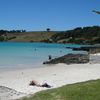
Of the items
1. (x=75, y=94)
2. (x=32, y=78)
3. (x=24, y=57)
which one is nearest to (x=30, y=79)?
(x=32, y=78)

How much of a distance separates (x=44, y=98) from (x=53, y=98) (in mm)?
362

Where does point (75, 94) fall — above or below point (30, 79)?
above

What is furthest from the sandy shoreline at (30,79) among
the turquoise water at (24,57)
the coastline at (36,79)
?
the turquoise water at (24,57)

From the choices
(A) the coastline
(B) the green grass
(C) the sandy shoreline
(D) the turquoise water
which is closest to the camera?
(B) the green grass

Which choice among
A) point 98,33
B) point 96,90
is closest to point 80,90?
point 96,90

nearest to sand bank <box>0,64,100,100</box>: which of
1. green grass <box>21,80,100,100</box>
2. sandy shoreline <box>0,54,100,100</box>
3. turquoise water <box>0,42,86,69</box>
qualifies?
sandy shoreline <box>0,54,100,100</box>

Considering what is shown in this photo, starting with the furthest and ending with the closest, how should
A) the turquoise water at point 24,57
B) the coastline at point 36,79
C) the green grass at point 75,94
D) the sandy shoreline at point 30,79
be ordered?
the turquoise water at point 24,57
the coastline at point 36,79
the sandy shoreline at point 30,79
the green grass at point 75,94

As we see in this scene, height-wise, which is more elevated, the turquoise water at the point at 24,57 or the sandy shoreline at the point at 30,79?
the sandy shoreline at the point at 30,79

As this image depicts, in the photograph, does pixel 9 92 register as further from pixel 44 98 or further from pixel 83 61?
pixel 83 61

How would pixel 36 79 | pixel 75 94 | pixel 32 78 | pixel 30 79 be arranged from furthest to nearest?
1. pixel 32 78
2. pixel 30 79
3. pixel 36 79
4. pixel 75 94

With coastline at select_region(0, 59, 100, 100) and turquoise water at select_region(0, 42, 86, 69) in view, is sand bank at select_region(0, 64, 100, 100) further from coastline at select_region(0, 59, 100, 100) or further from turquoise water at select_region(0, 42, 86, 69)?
turquoise water at select_region(0, 42, 86, 69)

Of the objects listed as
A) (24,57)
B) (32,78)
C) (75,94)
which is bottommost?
(24,57)

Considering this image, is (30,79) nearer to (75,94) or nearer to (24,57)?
(75,94)

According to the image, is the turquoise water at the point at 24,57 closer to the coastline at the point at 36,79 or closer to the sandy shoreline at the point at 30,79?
the coastline at the point at 36,79
